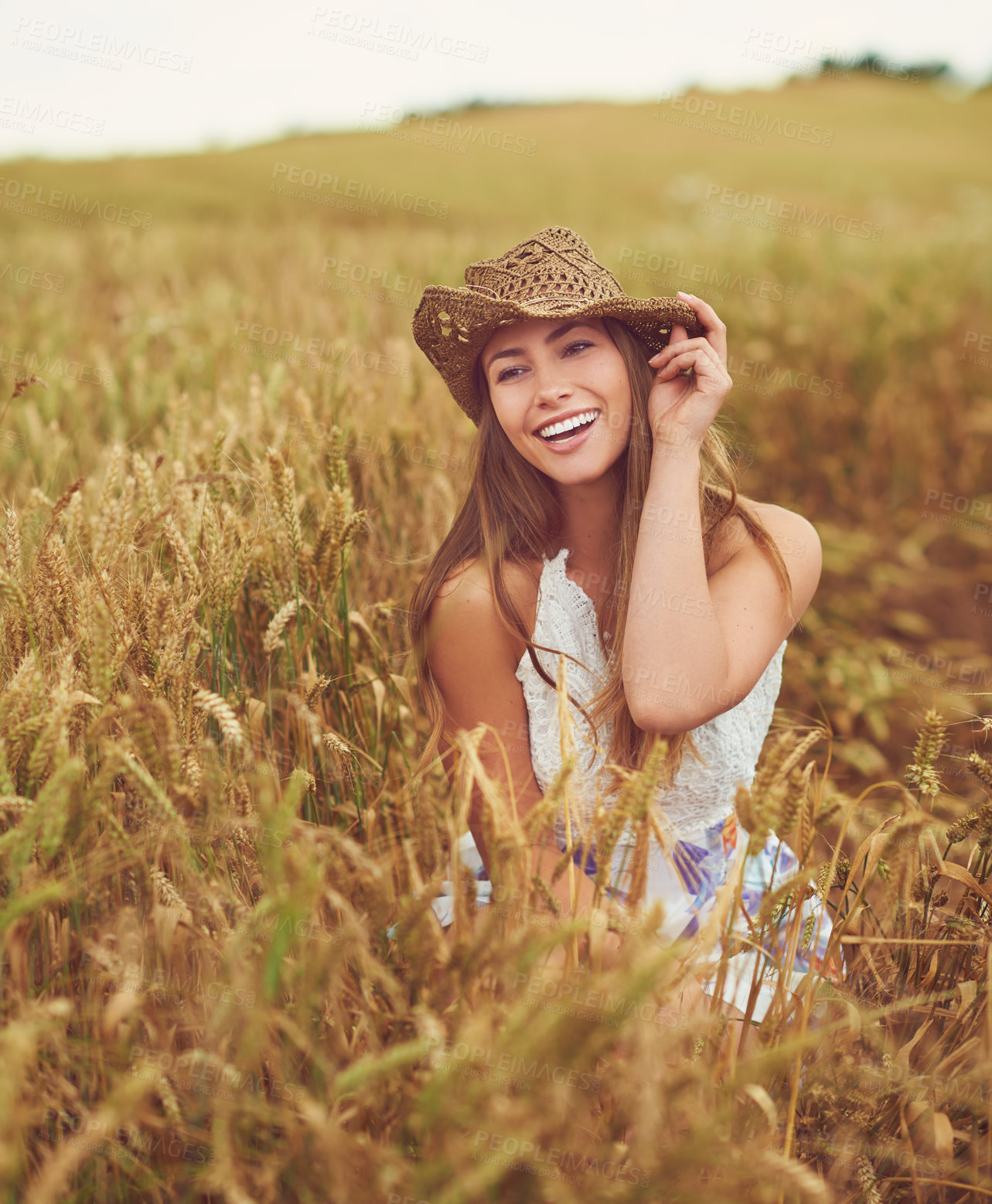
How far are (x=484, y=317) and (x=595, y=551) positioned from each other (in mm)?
568

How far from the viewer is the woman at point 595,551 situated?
59.6 inches

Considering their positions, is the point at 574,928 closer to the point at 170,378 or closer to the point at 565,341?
the point at 565,341

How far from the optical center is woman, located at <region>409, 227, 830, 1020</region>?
1513mm

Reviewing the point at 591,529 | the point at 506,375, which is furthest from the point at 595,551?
the point at 506,375

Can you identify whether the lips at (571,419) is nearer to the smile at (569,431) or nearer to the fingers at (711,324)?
the smile at (569,431)

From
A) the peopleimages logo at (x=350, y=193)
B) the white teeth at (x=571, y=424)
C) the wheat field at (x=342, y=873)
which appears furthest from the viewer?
the peopleimages logo at (x=350, y=193)

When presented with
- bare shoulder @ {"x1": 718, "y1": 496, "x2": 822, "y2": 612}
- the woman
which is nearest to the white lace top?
the woman

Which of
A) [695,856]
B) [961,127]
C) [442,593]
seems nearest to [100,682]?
[442,593]

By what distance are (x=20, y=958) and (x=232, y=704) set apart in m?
0.55

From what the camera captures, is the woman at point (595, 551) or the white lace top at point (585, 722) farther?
the white lace top at point (585, 722)

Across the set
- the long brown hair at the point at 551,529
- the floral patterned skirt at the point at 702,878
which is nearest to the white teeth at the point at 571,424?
the long brown hair at the point at 551,529

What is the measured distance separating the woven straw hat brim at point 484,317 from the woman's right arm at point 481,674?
1.47 ft

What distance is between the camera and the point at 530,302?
1580mm

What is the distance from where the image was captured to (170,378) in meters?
2.87
